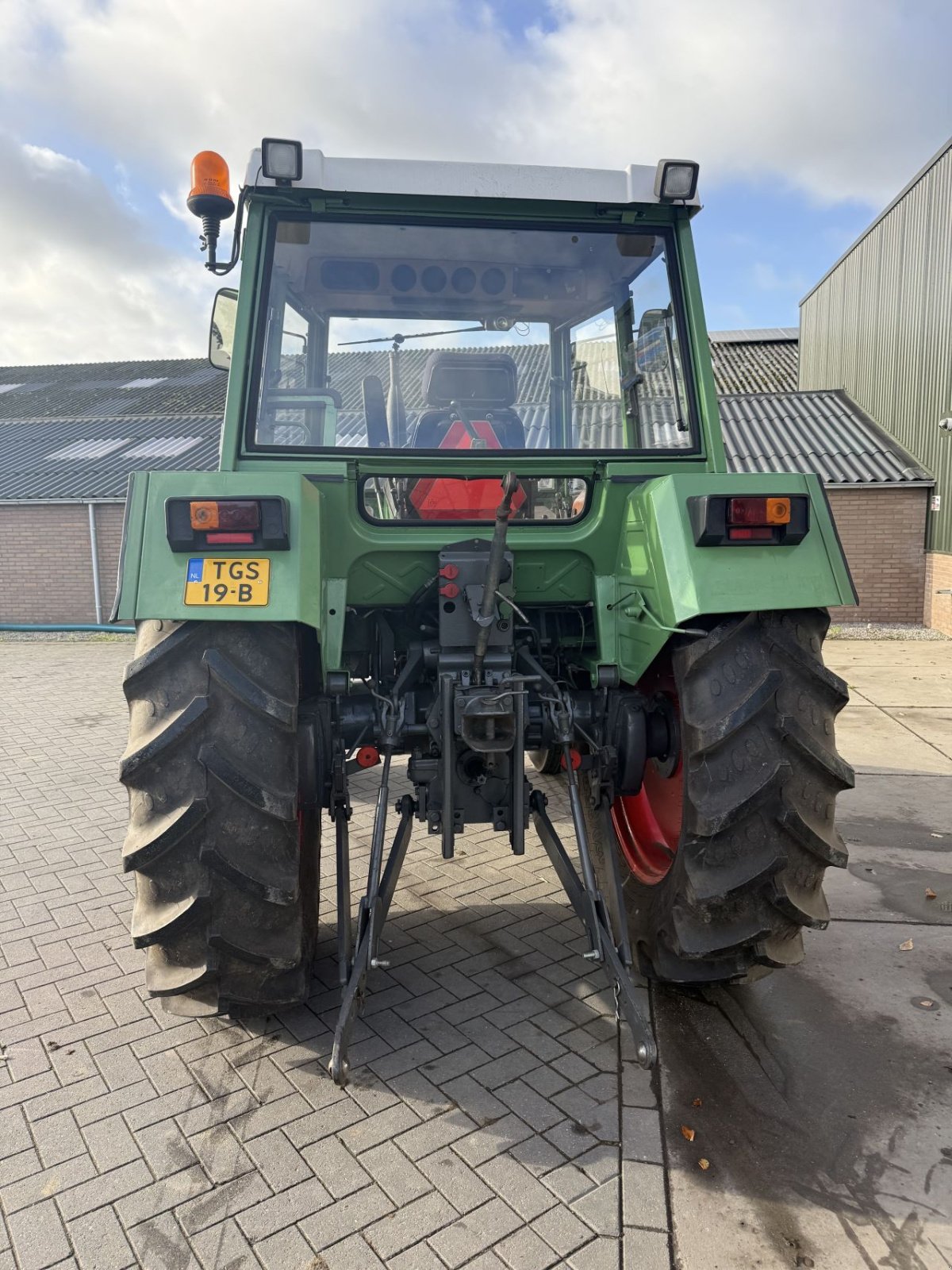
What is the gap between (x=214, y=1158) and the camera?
2.34 metres

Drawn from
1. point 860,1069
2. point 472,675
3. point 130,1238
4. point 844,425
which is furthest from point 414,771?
point 844,425

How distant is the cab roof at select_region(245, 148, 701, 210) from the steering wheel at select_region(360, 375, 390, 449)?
620 millimetres

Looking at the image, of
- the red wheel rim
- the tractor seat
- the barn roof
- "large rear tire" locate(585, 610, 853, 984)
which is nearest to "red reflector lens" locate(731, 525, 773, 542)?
"large rear tire" locate(585, 610, 853, 984)

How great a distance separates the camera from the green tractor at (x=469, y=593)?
247 cm

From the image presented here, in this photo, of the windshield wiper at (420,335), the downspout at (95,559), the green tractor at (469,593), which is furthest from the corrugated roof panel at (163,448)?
the green tractor at (469,593)

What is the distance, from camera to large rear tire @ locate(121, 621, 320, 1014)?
2424 mm

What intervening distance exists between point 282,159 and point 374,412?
2.69 ft

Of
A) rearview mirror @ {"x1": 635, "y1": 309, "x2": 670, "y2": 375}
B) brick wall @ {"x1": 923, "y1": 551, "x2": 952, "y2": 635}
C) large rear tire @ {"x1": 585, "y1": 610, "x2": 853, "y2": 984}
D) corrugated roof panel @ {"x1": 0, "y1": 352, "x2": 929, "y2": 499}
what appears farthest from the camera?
corrugated roof panel @ {"x1": 0, "y1": 352, "x2": 929, "y2": 499}

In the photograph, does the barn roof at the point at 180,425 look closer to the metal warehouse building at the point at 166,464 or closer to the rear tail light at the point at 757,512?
the metal warehouse building at the point at 166,464

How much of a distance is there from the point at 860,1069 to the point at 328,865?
7.73ft

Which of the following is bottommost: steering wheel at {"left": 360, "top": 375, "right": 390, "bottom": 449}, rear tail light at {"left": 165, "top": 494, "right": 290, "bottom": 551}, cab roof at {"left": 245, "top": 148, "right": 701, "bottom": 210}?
rear tail light at {"left": 165, "top": 494, "right": 290, "bottom": 551}

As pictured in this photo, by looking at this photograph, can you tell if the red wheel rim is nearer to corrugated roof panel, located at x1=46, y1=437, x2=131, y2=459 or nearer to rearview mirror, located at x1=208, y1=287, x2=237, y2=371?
rearview mirror, located at x1=208, y1=287, x2=237, y2=371

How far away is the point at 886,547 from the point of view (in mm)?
13109

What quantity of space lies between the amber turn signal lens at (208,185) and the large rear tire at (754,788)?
6.47 feet
